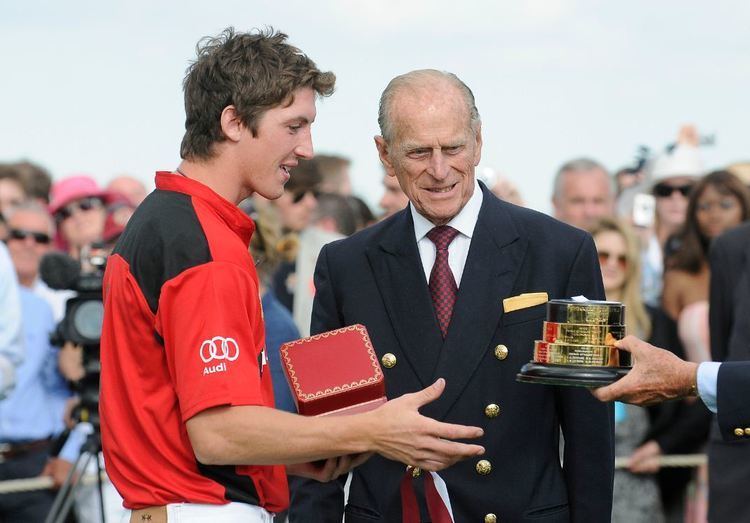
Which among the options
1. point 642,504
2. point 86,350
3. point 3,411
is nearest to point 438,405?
point 86,350

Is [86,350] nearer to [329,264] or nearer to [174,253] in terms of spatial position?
[329,264]

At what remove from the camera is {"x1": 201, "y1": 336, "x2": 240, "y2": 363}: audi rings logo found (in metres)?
3.79

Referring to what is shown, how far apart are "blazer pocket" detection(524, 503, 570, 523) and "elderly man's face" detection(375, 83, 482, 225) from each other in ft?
3.38

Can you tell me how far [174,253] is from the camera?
384 centimetres

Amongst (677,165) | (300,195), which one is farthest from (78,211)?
(677,165)

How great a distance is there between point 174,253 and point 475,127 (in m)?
1.45

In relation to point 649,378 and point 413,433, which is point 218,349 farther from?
point 649,378

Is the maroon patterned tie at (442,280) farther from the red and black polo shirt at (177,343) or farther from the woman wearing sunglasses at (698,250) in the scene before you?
the woman wearing sunglasses at (698,250)

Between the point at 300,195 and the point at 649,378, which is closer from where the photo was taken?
the point at 649,378

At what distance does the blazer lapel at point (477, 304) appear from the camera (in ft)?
15.5

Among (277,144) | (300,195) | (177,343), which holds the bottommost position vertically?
(177,343)

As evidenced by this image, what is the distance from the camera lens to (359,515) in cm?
482

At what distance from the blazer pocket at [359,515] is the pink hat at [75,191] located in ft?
21.2

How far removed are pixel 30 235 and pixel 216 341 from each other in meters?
5.88
